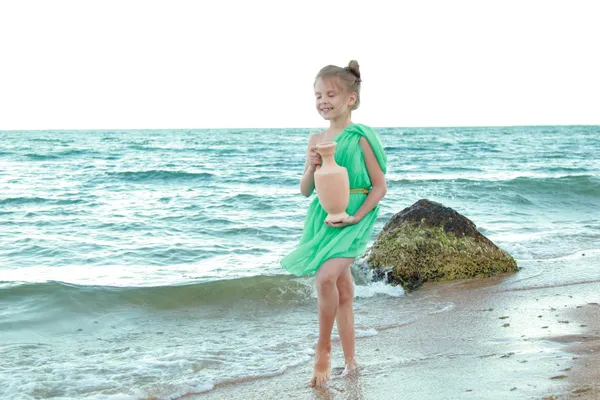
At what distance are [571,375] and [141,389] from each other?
89.5 inches

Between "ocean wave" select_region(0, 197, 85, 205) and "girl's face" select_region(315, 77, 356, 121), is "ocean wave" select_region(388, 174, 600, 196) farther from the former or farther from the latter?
"girl's face" select_region(315, 77, 356, 121)

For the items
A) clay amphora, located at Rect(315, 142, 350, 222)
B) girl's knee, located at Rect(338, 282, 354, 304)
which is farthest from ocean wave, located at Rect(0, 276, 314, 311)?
clay amphora, located at Rect(315, 142, 350, 222)

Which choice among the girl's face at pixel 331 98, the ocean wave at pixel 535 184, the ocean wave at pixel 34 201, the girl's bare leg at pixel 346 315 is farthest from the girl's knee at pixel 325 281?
the ocean wave at pixel 535 184

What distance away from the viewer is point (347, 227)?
132 inches

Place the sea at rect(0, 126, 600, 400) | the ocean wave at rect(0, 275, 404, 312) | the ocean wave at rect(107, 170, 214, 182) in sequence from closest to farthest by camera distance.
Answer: the sea at rect(0, 126, 600, 400) → the ocean wave at rect(0, 275, 404, 312) → the ocean wave at rect(107, 170, 214, 182)

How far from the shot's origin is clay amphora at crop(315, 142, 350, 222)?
3.19m

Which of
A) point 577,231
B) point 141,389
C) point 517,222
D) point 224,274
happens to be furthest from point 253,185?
point 141,389

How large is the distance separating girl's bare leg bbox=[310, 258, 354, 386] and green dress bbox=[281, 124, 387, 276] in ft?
0.15

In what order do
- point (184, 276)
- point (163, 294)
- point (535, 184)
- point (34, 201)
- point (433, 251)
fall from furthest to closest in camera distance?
1. point (535, 184)
2. point (34, 201)
3. point (184, 276)
4. point (433, 251)
5. point (163, 294)

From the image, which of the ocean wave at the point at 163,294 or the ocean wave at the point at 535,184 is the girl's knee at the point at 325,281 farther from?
the ocean wave at the point at 535,184

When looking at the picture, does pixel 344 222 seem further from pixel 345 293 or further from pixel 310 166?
pixel 345 293

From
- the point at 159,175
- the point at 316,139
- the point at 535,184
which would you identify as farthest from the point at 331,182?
the point at 159,175

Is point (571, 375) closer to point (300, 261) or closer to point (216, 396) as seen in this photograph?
point (300, 261)

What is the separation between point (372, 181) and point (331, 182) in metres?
0.30
